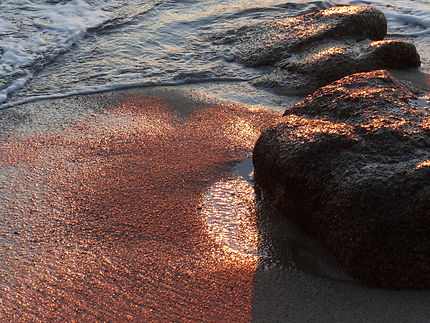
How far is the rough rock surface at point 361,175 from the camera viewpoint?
2578 millimetres

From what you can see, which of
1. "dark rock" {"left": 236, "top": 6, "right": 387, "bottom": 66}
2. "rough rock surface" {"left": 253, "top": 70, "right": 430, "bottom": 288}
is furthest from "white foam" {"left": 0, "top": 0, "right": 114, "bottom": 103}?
"rough rock surface" {"left": 253, "top": 70, "right": 430, "bottom": 288}

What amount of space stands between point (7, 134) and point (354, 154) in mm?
2808

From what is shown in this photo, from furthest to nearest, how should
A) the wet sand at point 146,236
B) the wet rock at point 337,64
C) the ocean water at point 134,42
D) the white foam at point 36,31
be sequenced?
the white foam at point 36,31 → the ocean water at point 134,42 → the wet rock at point 337,64 → the wet sand at point 146,236

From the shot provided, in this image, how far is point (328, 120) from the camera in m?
3.27

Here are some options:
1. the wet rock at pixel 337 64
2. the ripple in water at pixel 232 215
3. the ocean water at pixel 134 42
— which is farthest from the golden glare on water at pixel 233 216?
the wet rock at pixel 337 64

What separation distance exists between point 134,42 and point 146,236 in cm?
394

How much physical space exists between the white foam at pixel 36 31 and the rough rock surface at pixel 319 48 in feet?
6.57

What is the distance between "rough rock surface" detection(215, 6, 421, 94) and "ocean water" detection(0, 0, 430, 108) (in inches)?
10.0

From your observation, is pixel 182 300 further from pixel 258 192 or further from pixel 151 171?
pixel 151 171

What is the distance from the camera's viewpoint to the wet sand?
8.32 feet

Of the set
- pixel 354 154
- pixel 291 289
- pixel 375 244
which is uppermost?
pixel 354 154

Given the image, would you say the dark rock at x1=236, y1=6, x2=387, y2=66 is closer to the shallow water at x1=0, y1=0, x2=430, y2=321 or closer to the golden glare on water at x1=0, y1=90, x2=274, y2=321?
the shallow water at x1=0, y1=0, x2=430, y2=321

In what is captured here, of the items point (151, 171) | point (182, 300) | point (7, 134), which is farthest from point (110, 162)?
point (182, 300)

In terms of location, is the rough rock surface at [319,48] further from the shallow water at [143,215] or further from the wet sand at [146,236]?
the wet sand at [146,236]
